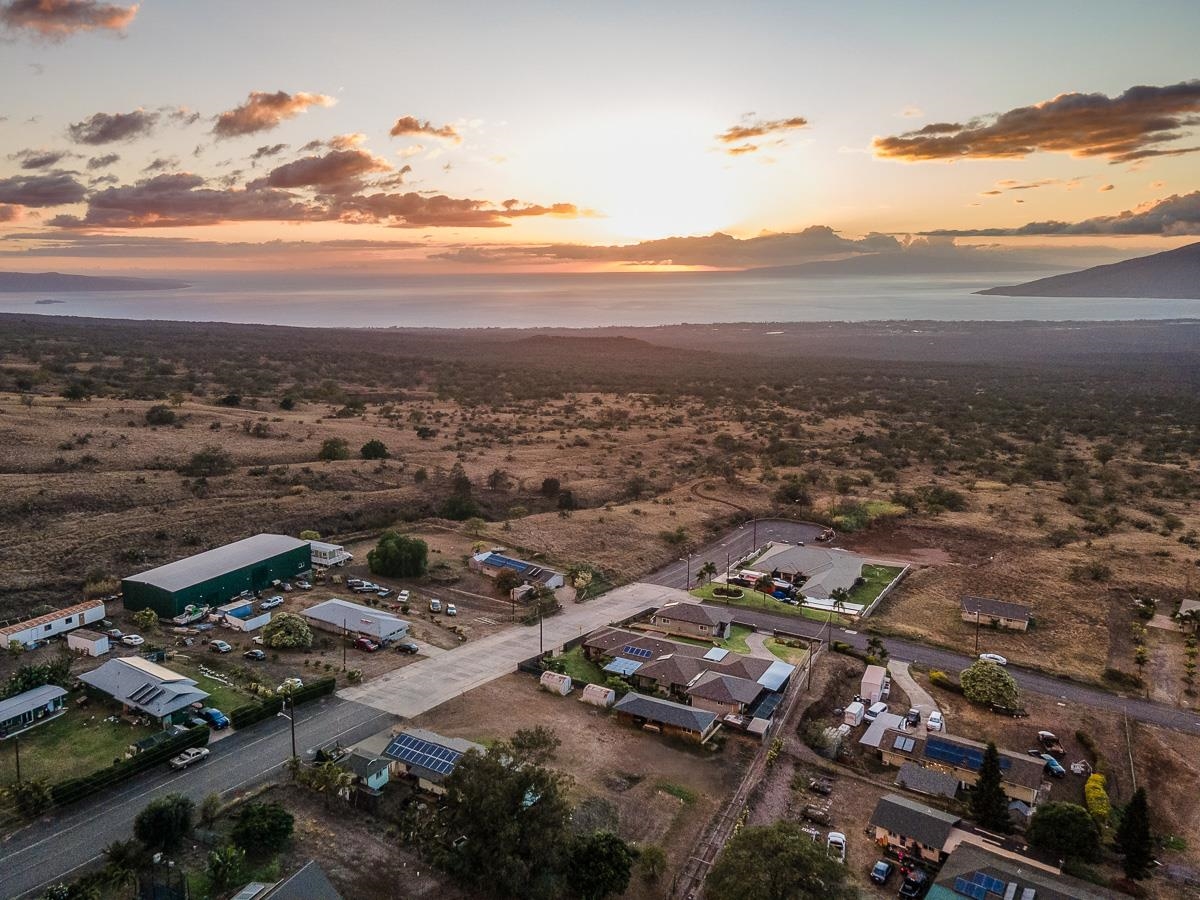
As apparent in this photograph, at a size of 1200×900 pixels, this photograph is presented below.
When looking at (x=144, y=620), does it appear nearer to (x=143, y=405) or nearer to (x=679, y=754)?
(x=679, y=754)

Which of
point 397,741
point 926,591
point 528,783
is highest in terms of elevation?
point 528,783

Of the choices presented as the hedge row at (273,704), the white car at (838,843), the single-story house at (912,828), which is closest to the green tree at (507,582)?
the hedge row at (273,704)

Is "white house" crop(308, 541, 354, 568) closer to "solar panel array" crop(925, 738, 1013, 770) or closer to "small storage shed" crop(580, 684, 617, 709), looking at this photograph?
"small storage shed" crop(580, 684, 617, 709)

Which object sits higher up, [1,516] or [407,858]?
[1,516]

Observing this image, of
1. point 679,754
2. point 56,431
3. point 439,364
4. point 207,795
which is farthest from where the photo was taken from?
point 439,364

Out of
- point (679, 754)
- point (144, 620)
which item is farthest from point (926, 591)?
point (144, 620)

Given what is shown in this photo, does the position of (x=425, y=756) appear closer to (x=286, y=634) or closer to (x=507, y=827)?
(x=507, y=827)
